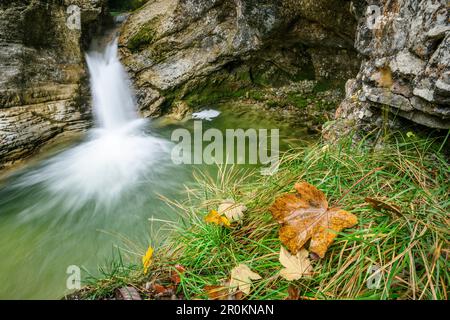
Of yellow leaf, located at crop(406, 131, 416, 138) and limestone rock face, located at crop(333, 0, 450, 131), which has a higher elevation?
limestone rock face, located at crop(333, 0, 450, 131)

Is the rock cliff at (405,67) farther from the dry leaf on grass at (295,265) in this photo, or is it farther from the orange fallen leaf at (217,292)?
the orange fallen leaf at (217,292)

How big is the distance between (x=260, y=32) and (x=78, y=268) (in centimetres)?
466

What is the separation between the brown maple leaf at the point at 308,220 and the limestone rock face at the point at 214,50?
13.8 feet

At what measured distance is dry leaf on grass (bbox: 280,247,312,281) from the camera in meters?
1.47

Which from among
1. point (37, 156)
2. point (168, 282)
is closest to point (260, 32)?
point (37, 156)

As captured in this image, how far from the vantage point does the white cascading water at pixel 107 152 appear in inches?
165

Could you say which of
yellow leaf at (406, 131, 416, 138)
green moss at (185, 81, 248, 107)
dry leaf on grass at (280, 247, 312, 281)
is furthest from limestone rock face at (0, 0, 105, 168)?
yellow leaf at (406, 131, 416, 138)

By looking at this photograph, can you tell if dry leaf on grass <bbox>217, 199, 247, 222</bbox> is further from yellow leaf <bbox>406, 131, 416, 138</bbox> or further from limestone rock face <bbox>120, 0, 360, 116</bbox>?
limestone rock face <bbox>120, 0, 360, 116</bbox>

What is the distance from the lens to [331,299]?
53.7 inches

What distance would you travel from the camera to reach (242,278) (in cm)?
157

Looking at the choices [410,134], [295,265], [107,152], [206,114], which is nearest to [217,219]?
[295,265]

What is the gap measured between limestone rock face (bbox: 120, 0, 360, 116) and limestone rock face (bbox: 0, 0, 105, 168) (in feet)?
3.20

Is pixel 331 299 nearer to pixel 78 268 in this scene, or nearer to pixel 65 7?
pixel 78 268

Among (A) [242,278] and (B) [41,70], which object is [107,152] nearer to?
(B) [41,70]
